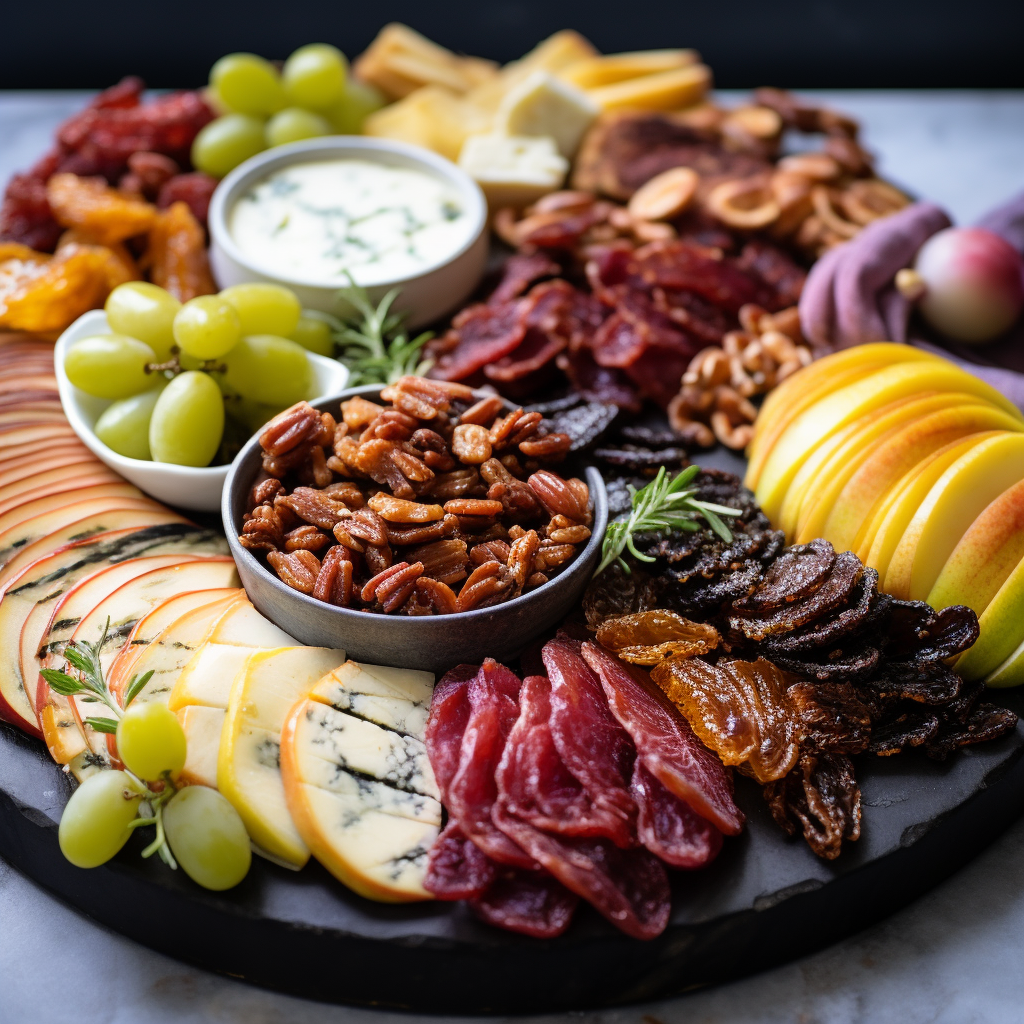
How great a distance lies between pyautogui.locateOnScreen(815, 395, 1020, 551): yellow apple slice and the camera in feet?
5.54

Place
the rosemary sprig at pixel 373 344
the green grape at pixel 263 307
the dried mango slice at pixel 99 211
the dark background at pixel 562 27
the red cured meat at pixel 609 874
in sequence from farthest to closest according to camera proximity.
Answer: the dark background at pixel 562 27, the dried mango slice at pixel 99 211, the rosemary sprig at pixel 373 344, the green grape at pixel 263 307, the red cured meat at pixel 609 874

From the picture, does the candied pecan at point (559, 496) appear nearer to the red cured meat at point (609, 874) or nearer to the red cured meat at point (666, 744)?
the red cured meat at point (666, 744)

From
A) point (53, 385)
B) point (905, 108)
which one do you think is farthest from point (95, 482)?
point (905, 108)

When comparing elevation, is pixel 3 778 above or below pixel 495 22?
below

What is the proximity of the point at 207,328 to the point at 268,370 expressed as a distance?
0.48 ft

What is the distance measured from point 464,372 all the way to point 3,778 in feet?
3.65

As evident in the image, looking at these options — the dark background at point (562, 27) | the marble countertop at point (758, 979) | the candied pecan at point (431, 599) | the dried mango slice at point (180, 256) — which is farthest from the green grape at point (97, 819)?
the dark background at point (562, 27)

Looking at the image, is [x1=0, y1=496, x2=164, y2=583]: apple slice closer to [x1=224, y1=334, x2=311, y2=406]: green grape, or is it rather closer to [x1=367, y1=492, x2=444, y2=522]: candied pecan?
[x1=224, y1=334, x2=311, y2=406]: green grape

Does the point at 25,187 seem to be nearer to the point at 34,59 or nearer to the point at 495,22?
the point at 34,59

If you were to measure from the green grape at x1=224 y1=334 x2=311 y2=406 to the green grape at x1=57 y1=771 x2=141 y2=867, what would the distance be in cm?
81

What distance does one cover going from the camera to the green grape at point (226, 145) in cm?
253

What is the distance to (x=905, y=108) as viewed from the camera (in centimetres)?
336

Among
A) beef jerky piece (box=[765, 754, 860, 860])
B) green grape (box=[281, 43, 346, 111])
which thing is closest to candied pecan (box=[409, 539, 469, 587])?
beef jerky piece (box=[765, 754, 860, 860])

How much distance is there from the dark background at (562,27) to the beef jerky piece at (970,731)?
2.74 m
